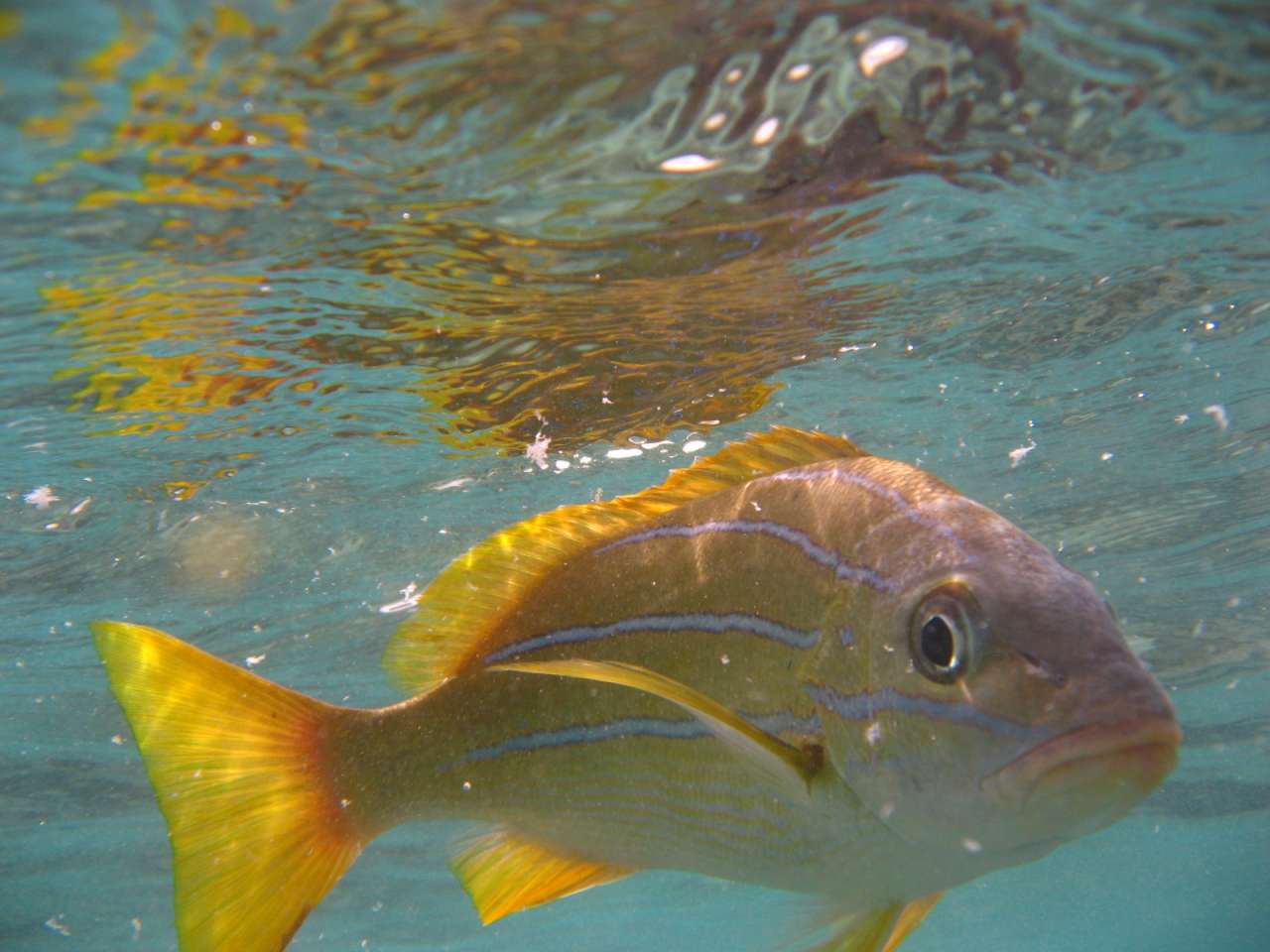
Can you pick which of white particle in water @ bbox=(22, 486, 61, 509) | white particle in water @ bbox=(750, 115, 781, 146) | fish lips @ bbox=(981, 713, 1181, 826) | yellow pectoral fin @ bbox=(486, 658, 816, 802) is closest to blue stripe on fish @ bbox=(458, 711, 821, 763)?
yellow pectoral fin @ bbox=(486, 658, 816, 802)

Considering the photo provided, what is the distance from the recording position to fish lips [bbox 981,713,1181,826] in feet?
6.91

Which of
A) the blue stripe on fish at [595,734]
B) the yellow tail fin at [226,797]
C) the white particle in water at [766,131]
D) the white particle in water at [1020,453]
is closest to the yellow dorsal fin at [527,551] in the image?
the blue stripe on fish at [595,734]

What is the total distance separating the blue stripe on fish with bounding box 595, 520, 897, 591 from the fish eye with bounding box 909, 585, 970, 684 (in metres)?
0.17

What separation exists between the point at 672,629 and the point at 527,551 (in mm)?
704

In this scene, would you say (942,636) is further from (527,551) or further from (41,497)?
(41,497)

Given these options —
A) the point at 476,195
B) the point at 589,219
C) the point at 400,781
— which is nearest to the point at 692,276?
the point at 589,219

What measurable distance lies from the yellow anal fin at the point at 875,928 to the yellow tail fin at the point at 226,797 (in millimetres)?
1729

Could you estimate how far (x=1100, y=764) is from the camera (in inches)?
83.7

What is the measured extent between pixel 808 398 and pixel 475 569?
829 cm

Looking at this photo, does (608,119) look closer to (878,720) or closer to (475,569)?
(475,569)

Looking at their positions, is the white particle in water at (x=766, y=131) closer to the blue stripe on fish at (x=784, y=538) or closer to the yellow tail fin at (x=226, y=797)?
the blue stripe on fish at (x=784, y=538)

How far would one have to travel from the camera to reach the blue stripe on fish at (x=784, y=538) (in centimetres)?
273

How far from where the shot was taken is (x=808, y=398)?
11195mm

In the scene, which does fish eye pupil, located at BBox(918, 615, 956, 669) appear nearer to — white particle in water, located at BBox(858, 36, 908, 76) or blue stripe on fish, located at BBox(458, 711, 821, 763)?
blue stripe on fish, located at BBox(458, 711, 821, 763)
